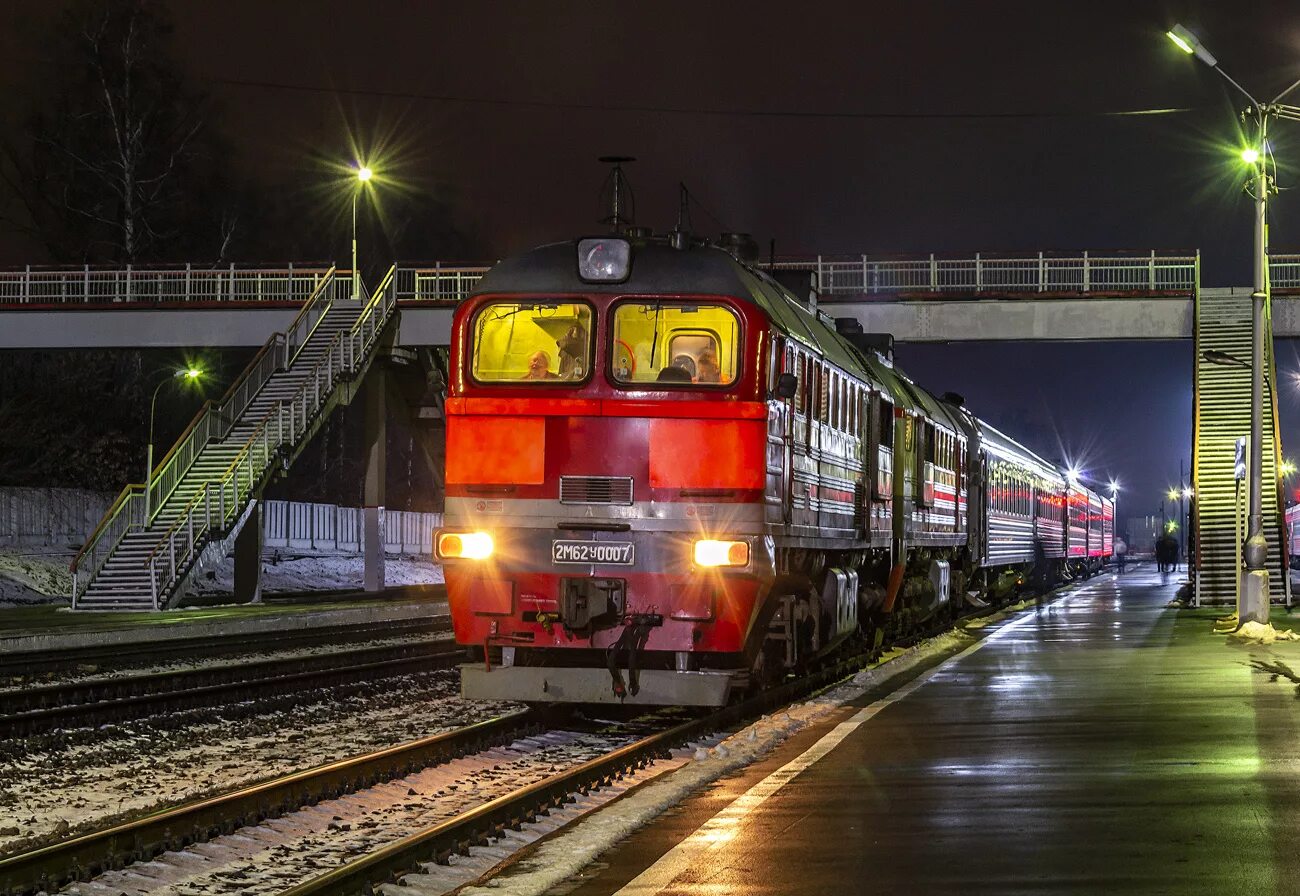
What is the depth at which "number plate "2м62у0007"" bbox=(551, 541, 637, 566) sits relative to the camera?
524 inches

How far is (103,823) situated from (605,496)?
460 centimetres

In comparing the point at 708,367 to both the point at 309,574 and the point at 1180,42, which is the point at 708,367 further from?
the point at 309,574

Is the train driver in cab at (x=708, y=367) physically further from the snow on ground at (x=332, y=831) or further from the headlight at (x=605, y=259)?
the snow on ground at (x=332, y=831)

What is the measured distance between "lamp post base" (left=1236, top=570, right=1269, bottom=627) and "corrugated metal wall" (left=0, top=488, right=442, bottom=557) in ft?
72.8

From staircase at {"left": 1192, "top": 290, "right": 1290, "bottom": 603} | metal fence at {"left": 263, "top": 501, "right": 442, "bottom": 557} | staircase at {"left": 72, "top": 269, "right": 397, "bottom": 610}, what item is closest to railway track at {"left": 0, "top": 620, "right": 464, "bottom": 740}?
staircase at {"left": 72, "top": 269, "right": 397, "bottom": 610}

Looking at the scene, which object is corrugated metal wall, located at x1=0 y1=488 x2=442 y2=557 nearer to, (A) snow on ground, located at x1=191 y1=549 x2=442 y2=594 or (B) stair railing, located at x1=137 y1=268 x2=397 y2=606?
(A) snow on ground, located at x1=191 y1=549 x2=442 y2=594

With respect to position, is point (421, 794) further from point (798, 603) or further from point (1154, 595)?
point (1154, 595)

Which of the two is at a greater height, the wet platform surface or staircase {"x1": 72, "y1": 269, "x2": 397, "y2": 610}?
staircase {"x1": 72, "y1": 269, "x2": 397, "y2": 610}

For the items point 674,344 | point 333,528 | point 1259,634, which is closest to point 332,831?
point 674,344

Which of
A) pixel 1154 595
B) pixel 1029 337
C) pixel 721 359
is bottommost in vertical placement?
pixel 1154 595

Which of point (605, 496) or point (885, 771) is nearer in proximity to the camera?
point (885, 771)

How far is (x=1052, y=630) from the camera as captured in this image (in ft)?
92.2

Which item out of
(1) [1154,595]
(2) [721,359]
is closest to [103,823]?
(2) [721,359]

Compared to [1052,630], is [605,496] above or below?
above
